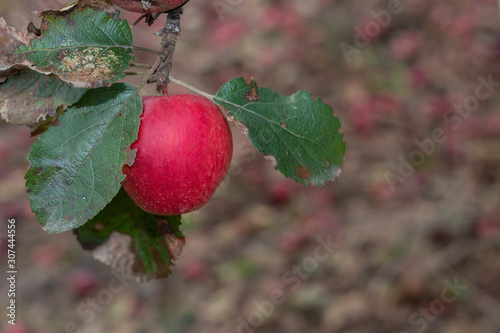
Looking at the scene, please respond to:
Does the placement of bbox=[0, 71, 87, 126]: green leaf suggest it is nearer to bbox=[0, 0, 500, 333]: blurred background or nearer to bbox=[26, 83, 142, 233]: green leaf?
bbox=[26, 83, 142, 233]: green leaf

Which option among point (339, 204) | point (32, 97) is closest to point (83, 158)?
point (32, 97)

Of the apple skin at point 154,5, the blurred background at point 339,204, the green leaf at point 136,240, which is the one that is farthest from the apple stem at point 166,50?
the blurred background at point 339,204

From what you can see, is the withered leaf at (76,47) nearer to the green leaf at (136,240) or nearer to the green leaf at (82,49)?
the green leaf at (82,49)

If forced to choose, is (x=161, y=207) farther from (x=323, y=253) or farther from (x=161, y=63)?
(x=323, y=253)

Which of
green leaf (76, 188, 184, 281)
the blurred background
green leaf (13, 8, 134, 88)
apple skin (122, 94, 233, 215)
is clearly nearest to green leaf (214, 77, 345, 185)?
apple skin (122, 94, 233, 215)

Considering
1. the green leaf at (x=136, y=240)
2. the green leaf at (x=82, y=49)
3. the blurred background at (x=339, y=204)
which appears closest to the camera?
the green leaf at (x=82, y=49)

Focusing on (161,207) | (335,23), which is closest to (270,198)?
(335,23)
